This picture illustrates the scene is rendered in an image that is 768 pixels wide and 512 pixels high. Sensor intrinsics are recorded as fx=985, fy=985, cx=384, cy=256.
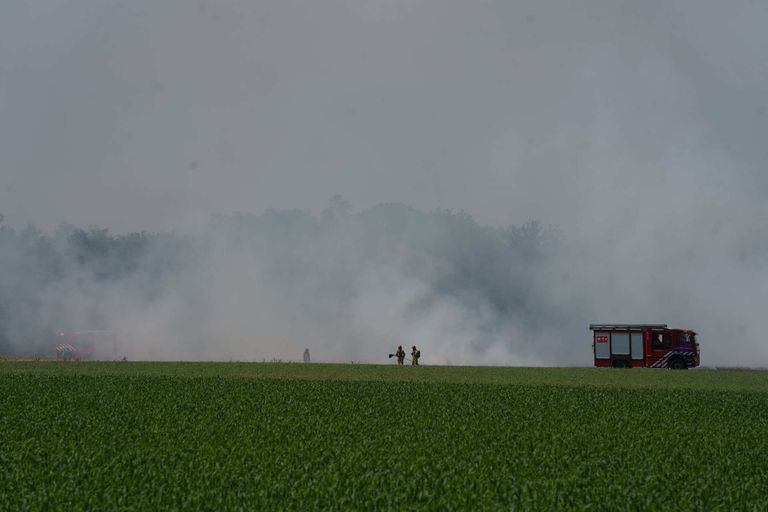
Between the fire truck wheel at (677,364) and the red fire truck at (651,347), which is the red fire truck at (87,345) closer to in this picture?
the red fire truck at (651,347)

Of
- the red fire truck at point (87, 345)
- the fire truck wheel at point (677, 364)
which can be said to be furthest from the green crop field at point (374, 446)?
the red fire truck at point (87, 345)

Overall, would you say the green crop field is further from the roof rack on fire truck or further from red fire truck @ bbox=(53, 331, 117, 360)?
red fire truck @ bbox=(53, 331, 117, 360)

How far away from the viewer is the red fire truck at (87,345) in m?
83.6

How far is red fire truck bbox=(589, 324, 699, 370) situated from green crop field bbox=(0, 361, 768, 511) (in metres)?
24.7

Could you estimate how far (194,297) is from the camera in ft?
315

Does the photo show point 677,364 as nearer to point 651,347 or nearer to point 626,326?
point 651,347

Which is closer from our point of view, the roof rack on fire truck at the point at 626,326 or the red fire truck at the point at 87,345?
the roof rack on fire truck at the point at 626,326

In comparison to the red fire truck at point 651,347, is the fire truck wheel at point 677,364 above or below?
below

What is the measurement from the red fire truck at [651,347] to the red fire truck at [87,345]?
41184 mm

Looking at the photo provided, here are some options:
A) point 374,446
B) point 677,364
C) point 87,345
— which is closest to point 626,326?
point 677,364

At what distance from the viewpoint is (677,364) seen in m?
69.9

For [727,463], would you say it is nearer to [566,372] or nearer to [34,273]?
[566,372]

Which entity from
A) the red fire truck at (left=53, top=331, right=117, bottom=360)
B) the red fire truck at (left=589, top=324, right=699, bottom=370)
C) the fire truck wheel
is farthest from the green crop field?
the red fire truck at (left=53, top=331, right=117, bottom=360)

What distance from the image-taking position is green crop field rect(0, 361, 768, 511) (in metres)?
18.5
